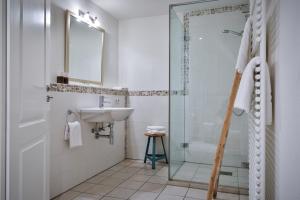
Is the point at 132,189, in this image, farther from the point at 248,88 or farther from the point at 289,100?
the point at 289,100

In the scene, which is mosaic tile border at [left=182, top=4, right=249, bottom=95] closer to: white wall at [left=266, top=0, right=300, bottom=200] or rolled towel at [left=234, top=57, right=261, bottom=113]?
rolled towel at [left=234, top=57, right=261, bottom=113]

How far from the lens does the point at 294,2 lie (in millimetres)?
1195

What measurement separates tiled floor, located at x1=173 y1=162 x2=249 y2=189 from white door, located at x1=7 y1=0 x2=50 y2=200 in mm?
1665

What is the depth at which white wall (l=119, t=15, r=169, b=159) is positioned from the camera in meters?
3.62

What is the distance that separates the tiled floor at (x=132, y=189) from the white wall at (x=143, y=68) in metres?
0.77

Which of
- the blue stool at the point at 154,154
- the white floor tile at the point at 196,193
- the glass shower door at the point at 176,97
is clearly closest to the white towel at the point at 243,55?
the glass shower door at the point at 176,97

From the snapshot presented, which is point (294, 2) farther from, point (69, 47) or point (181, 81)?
point (69, 47)

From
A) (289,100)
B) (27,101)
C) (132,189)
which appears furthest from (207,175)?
(27,101)

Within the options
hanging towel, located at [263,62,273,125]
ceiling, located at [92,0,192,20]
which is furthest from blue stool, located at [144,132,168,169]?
hanging towel, located at [263,62,273,125]

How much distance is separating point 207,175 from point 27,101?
2238 mm

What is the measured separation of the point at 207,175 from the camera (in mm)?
2807

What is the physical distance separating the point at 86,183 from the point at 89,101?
1.01 metres

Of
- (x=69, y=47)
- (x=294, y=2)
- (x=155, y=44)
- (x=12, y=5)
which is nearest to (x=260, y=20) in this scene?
(x=294, y=2)

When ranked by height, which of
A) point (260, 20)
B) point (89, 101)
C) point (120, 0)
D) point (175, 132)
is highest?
point (120, 0)
